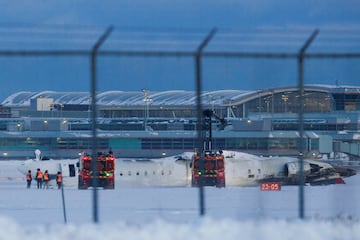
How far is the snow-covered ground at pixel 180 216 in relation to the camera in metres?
9.63

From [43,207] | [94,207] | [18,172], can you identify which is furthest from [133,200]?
[18,172]

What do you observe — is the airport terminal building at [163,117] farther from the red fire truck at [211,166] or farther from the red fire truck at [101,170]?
the red fire truck at [211,166]

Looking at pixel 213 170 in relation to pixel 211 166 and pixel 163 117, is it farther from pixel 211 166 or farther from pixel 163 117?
pixel 163 117

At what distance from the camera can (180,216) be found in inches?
445

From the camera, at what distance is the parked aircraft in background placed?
2558 cm

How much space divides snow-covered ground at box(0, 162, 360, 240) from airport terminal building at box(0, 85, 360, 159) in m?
1.11

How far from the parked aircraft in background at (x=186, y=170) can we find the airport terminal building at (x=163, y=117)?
588 cm

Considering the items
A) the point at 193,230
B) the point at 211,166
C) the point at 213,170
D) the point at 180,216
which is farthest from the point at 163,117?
the point at 193,230

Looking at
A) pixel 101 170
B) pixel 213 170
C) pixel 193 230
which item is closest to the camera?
pixel 193 230

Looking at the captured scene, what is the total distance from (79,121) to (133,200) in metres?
1.83

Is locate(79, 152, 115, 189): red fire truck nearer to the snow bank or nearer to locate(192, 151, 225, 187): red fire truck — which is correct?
locate(192, 151, 225, 187): red fire truck

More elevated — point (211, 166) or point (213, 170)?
point (211, 166)

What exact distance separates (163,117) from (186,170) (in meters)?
12.0

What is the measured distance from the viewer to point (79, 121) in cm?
1520
